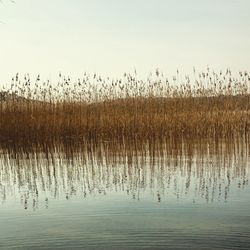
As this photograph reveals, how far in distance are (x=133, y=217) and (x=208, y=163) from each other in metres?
3.71

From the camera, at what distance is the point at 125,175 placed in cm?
760

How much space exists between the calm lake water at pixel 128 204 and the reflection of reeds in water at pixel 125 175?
1cm

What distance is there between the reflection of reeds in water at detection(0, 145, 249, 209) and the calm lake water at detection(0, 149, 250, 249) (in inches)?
0.5

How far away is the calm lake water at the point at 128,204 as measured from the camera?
4.21m

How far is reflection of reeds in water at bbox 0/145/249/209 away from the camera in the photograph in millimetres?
6418

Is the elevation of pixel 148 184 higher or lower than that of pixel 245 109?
lower

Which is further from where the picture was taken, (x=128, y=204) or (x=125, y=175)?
(x=125, y=175)

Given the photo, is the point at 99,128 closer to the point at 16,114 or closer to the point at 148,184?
the point at 16,114

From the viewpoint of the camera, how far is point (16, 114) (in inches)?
541

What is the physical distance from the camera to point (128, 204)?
18.6 ft

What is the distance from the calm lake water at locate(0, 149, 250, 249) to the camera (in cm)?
421

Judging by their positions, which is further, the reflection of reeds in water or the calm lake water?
the reflection of reeds in water

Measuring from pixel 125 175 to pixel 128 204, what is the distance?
194 centimetres

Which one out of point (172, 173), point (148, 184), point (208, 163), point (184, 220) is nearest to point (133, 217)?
point (184, 220)
